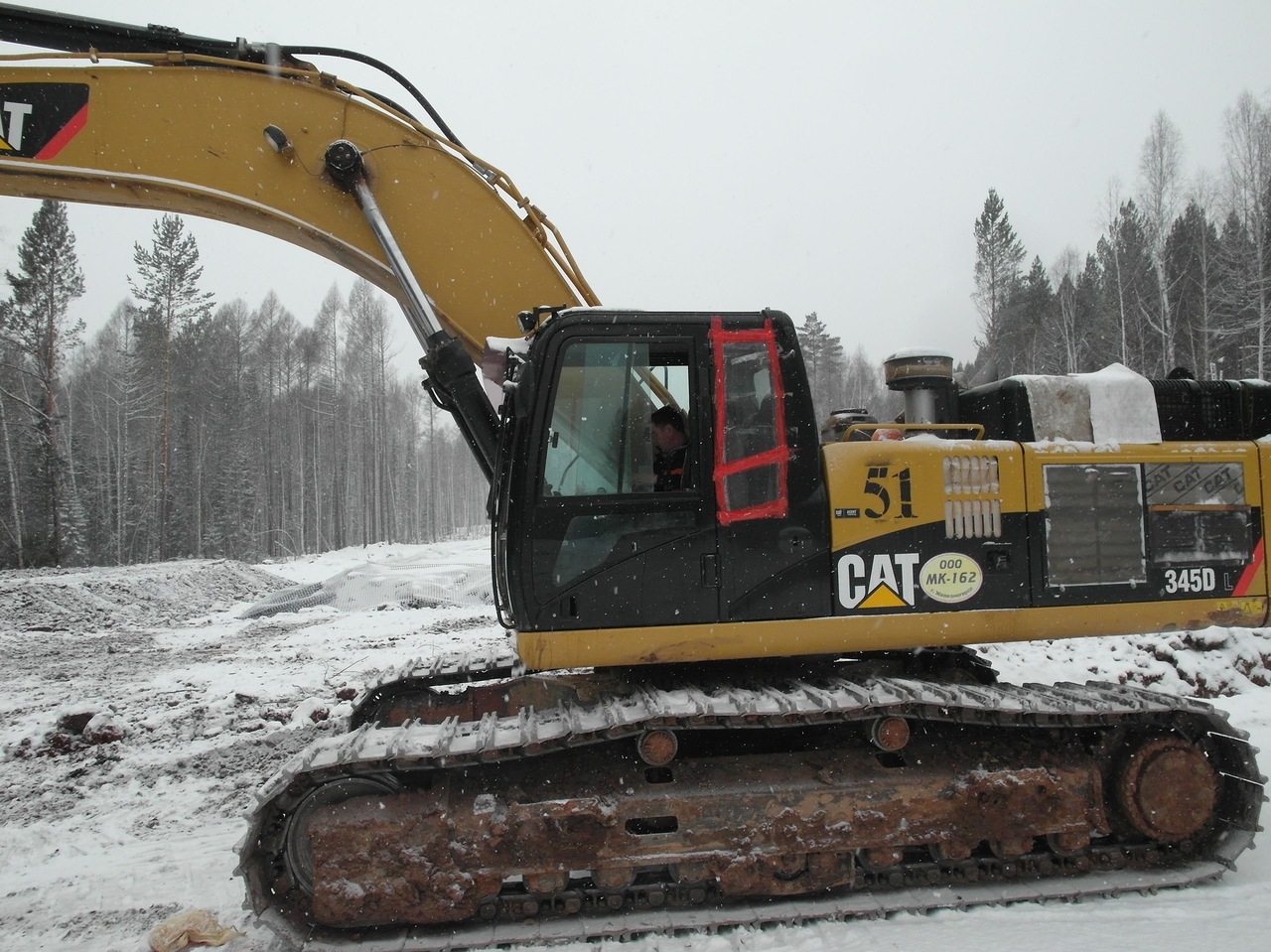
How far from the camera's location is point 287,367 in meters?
44.9

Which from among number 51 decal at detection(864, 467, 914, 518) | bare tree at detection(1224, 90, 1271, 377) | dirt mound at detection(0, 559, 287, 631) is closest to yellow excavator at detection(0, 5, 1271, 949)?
number 51 decal at detection(864, 467, 914, 518)

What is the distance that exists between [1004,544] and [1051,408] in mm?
836

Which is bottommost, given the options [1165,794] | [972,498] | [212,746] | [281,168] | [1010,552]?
[212,746]

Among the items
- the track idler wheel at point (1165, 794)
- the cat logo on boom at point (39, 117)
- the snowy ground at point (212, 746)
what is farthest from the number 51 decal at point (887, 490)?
the cat logo on boom at point (39, 117)

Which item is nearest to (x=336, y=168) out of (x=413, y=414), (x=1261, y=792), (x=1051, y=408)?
(x=1051, y=408)

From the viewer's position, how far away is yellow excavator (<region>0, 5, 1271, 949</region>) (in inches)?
134

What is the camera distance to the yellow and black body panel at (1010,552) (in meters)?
3.71

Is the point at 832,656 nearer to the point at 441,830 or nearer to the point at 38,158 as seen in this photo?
the point at 441,830

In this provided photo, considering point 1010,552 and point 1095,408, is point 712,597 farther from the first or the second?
point 1095,408

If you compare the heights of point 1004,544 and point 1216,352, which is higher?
point 1216,352

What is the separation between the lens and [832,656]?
14.0 feet

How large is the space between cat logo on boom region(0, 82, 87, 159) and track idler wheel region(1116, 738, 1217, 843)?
6.13 meters

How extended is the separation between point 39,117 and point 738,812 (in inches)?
189

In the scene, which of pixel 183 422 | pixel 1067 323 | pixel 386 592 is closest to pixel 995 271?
pixel 1067 323
